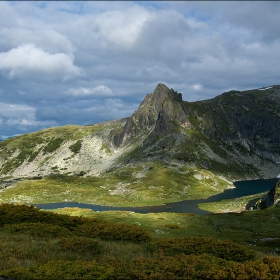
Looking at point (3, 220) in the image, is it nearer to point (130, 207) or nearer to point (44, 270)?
point (44, 270)

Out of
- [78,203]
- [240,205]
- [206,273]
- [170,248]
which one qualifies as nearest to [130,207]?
[78,203]

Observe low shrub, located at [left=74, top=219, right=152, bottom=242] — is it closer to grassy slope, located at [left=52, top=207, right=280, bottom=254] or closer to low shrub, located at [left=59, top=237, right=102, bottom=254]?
low shrub, located at [left=59, top=237, right=102, bottom=254]

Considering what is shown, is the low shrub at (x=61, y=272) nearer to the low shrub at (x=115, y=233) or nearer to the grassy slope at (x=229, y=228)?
the low shrub at (x=115, y=233)

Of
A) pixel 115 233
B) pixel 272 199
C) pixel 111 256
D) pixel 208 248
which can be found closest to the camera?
pixel 111 256

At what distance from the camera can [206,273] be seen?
18.1 m

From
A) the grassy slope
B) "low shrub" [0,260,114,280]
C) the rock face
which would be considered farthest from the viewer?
the rock face

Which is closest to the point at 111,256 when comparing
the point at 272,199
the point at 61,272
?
the point at 61,272

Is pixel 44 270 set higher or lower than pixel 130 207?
higher

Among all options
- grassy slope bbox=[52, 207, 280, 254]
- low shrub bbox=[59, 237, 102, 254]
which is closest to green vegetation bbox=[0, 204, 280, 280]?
low shrub bbox=[59, 237, 102, 254]

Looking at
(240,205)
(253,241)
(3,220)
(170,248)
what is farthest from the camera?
(240,205)

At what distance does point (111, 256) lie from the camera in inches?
980

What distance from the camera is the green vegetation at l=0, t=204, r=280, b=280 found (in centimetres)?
1806

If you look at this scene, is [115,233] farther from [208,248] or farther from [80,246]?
[208,248]

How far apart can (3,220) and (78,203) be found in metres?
162
